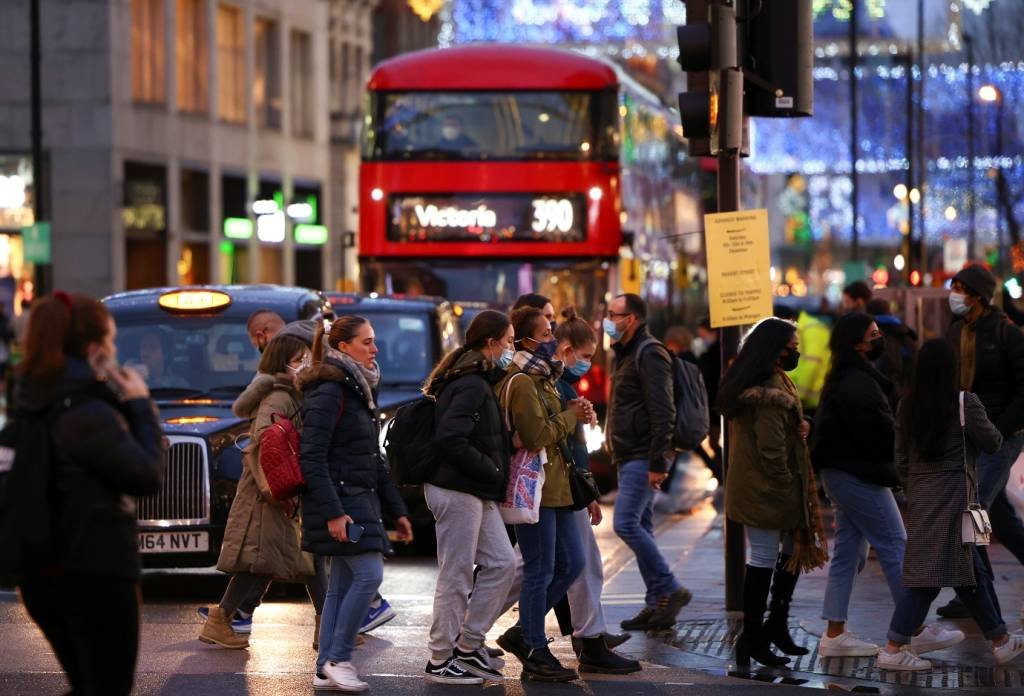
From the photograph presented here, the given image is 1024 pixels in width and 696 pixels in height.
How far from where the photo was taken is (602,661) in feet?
33.1

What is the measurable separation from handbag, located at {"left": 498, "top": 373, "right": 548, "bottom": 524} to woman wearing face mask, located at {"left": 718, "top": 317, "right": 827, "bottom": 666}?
3.32ft

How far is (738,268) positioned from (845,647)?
8.39 ft

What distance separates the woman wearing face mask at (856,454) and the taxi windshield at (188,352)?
4.94 metres

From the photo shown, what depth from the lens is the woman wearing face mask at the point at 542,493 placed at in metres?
9.66

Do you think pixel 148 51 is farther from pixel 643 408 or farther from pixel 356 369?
pixel 356 369

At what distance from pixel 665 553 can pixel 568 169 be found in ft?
24.3

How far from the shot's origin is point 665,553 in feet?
50.7

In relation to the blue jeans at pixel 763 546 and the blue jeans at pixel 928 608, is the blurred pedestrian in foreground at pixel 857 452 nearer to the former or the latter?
the blue jeans at pixel 928 608

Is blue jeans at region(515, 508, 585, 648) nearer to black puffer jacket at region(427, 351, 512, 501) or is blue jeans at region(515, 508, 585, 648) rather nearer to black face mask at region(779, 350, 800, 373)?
black puffer jacket at region(427, 351, 512, 501)

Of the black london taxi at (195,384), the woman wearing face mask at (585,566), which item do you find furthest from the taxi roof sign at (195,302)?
the woman wearing face mask at (585,566)

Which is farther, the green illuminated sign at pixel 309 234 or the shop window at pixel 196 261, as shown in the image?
the shop window at pixel 196 261

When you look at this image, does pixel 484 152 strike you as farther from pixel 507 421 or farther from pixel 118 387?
pixel 118 387

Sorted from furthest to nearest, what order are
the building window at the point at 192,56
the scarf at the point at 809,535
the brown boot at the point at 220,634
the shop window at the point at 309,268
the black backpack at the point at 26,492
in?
the shop window at the point at 309,268
the building window at the point at 192,56
the brown boot at the point at 220,634
the scarf at the point at 809,535
the black backpack at the point at 26,492

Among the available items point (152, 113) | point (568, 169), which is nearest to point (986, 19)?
point (152, 113)
